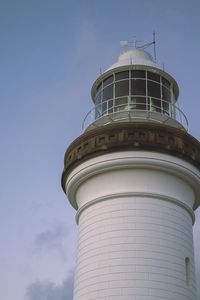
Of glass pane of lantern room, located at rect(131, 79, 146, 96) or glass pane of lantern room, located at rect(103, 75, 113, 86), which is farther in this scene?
glass pane of lantern room, located at rect(103, 75, 113, 86)

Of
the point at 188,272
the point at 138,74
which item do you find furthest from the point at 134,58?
the point at 188,272

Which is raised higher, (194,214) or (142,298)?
(194,214)

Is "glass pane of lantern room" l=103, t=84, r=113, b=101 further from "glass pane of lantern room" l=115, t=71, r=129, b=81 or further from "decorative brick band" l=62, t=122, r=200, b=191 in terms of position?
"decorative brick band" l=62, t=122, r=200, b=191

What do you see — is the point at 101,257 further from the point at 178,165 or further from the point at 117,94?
the point at 117,94

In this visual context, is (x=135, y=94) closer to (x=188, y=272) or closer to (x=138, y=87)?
(x=138, y=87)

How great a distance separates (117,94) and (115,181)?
2534 mm

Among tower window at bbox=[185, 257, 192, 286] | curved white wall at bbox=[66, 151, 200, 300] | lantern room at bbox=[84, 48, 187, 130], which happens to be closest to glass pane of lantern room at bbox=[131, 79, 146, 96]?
lantern room at bbox=[84, 48, 187, 130]

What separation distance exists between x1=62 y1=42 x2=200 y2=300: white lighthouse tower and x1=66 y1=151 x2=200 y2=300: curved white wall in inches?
0.7

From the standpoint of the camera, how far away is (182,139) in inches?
424

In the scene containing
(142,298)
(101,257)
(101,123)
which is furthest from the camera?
(101,123)

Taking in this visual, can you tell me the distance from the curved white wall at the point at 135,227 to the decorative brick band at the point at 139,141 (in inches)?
5.8

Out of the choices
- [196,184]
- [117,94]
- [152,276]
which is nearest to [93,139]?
[117,94]

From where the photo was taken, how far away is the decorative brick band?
10422 mm

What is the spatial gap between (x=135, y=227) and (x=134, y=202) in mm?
527
